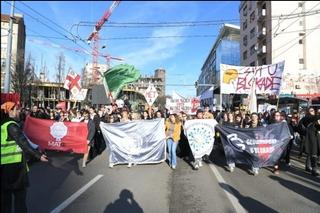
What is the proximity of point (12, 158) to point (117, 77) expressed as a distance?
614 inches

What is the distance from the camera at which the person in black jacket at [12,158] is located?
528cm

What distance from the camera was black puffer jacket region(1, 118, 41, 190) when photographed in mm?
5289

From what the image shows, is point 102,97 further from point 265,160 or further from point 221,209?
point 221,209

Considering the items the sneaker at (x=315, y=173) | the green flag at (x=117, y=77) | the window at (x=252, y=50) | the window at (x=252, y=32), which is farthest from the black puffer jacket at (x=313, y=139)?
the window at (x=252, y=32)

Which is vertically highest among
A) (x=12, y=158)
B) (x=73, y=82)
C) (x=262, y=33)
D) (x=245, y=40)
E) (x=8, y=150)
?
(x=245, y=40)

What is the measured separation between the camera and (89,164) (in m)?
12.7

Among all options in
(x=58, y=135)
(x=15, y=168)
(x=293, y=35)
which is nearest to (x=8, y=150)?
(x=15, y=168)

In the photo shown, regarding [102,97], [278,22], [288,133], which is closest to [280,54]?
[278,22]

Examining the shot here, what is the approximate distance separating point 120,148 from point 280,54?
4951cm

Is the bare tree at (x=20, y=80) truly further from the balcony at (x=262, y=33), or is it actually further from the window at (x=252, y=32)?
the window at (x=252, y=32)

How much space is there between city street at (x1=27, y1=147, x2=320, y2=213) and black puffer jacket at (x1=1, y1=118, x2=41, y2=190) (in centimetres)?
185

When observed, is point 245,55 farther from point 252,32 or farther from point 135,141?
point 135,141

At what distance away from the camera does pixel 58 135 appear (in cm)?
1383

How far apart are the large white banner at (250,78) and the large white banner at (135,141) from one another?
560 cm
